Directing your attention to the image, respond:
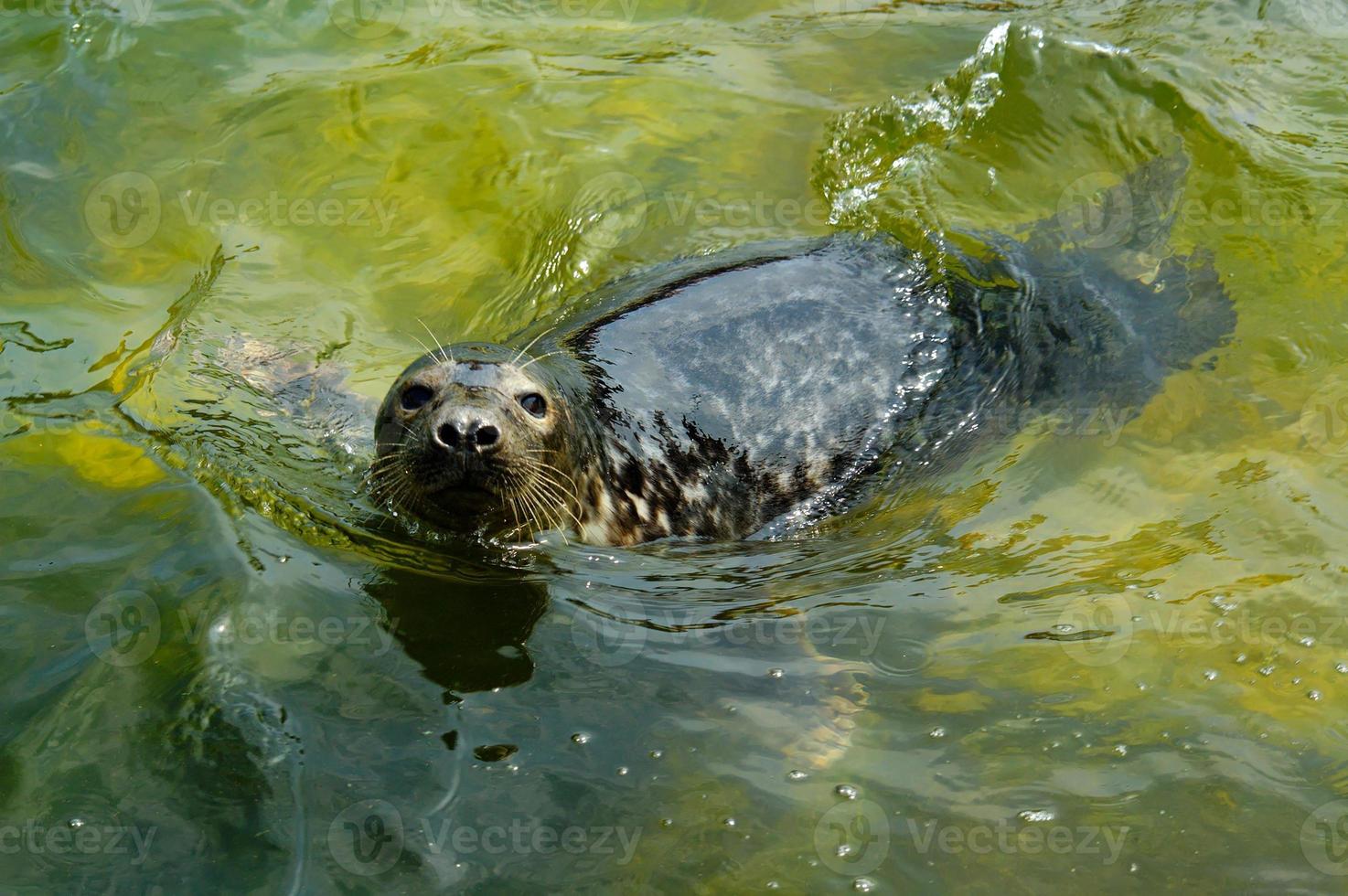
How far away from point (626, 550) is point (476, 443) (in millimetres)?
879

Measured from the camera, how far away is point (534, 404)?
466cm

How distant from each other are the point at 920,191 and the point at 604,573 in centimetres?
328

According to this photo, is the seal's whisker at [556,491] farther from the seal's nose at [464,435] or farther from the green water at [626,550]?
the seal's nose at [464,435]

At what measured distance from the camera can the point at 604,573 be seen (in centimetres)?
464

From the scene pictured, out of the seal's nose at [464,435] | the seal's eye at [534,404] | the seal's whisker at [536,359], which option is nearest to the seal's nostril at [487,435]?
the seal's nose at [464,435]

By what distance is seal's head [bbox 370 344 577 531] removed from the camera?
4332mm

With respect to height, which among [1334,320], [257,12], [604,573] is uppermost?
[257,12]

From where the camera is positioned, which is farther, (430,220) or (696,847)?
(430,220)

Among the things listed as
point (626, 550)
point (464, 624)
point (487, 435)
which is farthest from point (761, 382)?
point (464, 624)

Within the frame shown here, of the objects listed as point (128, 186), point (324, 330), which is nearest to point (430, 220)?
point (324, 330)

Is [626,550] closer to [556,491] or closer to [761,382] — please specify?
[556,491]

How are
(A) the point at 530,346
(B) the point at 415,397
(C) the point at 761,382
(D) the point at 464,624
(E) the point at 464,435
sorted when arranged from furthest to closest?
(C) the point at 761,382 → (A) the point at 530,346 → (B) the point at 415,397 → (E) the point at 464,435 → (D) the point at 464,624

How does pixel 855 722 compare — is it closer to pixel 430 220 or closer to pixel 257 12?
pixel 430 220

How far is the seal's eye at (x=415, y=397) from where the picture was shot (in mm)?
4566
